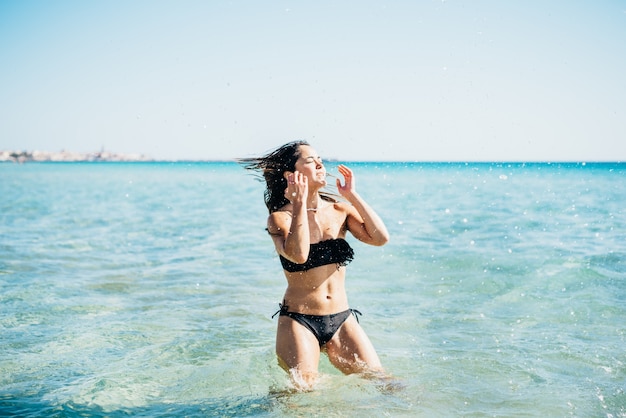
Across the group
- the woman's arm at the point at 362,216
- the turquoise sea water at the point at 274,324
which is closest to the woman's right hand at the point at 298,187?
the woman's arm at the point at 362,216

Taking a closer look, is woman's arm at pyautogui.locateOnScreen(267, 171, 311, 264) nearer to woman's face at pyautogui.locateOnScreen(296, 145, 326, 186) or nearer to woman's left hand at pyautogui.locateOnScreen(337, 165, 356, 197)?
woman's face at pyautogui.locateOnScreen(296, 145, 326, 186)

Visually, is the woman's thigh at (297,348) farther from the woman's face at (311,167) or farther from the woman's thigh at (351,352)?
the woman's face at (311,167)

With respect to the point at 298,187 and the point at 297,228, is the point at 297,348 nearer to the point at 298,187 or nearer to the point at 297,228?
the point at 297,228

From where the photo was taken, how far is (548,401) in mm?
4730

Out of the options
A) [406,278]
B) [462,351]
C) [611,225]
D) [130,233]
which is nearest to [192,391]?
[462,351]

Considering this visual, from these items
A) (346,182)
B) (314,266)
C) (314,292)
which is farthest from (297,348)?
(346,182)

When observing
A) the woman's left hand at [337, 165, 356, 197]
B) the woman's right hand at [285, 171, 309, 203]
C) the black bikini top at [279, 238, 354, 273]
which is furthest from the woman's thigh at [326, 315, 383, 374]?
the woman's right hand at [285, 171, 309, 203]

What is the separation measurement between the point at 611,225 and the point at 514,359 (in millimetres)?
13448

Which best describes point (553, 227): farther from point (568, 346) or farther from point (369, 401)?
point (369, 401)

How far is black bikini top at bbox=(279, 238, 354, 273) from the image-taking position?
14.9 ft

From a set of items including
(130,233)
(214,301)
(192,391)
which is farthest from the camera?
(130,233)

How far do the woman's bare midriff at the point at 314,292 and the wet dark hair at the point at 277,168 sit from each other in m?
0.67

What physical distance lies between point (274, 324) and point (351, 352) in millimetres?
2905

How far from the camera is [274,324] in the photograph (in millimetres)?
7441
